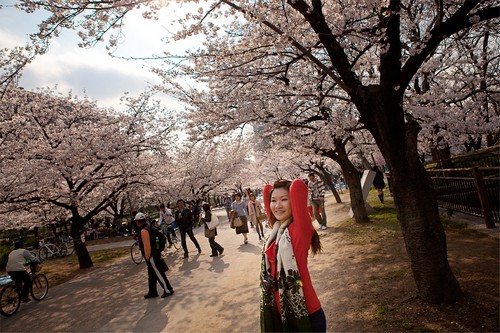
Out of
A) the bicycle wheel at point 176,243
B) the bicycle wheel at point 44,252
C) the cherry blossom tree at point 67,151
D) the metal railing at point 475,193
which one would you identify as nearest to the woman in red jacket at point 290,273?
the metal railing at point 475,193

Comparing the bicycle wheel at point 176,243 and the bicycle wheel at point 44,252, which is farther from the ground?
the bicycle wheel at point 44,252

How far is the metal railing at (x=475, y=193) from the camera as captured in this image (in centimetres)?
623

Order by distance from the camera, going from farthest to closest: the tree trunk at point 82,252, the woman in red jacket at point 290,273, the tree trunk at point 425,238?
the tree trunk at point 82,252 → the tree trunk at point 425,238 → the woman in red jacket at point 290,273

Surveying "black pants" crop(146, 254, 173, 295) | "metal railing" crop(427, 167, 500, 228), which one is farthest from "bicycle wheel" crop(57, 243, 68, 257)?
"metal railing" crop(427, 167, 500, 228)

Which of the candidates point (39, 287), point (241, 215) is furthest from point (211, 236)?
point (39, 287)

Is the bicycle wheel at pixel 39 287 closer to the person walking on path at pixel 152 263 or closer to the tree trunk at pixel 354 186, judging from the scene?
the person walking on path at pixel 152 263

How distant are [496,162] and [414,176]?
25.1ft

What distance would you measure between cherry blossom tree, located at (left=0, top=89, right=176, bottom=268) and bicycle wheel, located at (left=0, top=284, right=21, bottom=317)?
10.3 ft

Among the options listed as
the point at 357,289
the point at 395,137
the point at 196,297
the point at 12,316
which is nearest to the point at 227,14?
the point at 395,137

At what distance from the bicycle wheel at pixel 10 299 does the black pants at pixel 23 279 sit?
16cm

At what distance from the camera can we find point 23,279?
8.22 metres

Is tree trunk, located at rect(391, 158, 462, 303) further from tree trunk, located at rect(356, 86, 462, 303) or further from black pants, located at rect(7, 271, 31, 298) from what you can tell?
black pants, located at rect(7, 271, 31, 298)

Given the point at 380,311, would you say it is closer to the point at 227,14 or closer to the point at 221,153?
the point at 227,14

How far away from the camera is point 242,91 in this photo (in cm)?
811
